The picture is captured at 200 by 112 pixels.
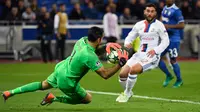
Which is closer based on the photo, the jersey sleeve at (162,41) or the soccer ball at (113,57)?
the soccer ball at (113,57)

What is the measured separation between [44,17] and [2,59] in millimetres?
2870

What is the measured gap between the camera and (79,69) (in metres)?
10.2

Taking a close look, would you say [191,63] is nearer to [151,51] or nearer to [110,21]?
[110,21]

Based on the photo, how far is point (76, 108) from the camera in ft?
35.9

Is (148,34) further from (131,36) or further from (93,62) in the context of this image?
(93,62)

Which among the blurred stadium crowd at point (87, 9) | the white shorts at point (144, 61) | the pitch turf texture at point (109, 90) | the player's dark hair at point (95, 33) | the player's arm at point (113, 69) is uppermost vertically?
the player's dark hair at point (95, 33)

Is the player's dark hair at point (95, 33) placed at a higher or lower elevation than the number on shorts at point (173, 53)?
higher

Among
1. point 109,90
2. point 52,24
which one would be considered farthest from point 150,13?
point 52,24

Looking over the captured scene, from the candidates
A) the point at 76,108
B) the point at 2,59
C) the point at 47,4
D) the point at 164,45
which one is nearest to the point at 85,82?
the point at 164,45

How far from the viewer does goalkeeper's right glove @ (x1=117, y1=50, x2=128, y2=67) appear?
389 inches

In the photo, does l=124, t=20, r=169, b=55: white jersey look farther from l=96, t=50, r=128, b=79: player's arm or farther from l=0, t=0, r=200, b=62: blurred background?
l=0, t=0, r=200, b=62: blurred background

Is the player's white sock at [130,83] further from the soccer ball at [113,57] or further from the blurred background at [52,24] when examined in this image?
the blurred background at [52,24]

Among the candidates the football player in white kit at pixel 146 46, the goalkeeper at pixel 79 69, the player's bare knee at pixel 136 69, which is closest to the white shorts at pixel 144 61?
the football player in white kit at pixel 146 46

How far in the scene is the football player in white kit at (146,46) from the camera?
12312mm
